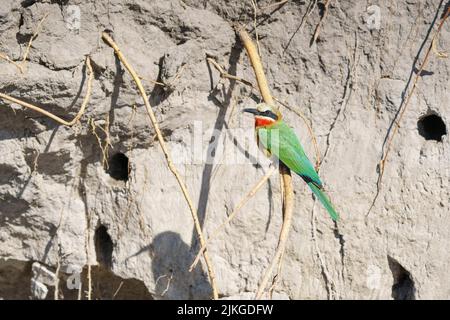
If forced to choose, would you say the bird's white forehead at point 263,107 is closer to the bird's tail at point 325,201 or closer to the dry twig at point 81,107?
the bird's tail at point 325,201

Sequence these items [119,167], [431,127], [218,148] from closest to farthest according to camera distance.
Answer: [431,127]
[218,148]
[119,167]

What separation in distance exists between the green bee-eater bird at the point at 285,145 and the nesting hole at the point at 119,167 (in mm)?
670

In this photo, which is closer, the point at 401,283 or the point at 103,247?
the point at 401,283

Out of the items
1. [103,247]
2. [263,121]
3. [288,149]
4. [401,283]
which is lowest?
[401,283]

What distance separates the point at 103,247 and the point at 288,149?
1054 mm

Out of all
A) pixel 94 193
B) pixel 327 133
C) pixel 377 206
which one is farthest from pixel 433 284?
pixel 94 193

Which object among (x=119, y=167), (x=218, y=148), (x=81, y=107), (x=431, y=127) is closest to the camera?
(x=81, y=107)

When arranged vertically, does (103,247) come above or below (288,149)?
below

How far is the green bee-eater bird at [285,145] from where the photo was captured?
2936 mm

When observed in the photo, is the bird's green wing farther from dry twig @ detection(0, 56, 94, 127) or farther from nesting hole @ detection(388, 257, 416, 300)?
dry twig @ detection(0, 56, 94, 127)

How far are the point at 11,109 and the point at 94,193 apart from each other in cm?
58

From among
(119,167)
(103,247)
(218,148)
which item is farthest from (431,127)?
(103,247)

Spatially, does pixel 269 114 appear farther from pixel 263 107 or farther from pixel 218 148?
pixel 218 148

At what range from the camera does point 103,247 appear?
11.1ft
